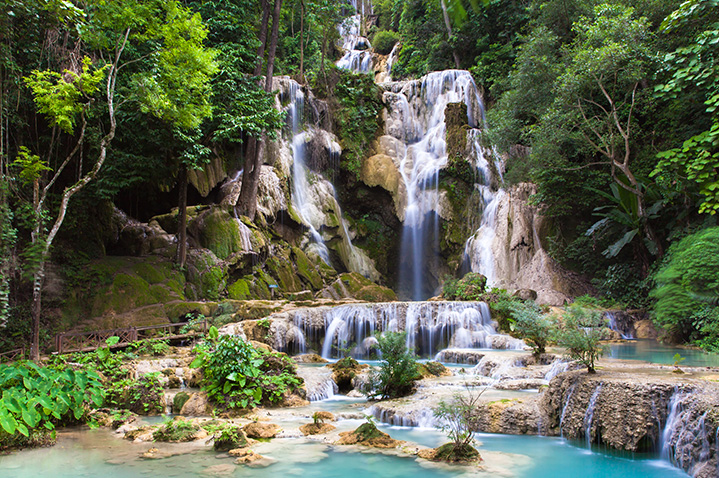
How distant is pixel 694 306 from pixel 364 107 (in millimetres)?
18382

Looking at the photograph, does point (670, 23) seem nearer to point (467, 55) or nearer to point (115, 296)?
point (115, 296)

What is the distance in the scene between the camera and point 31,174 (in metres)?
8.26

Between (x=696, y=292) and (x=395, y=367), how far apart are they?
7822 millimetres

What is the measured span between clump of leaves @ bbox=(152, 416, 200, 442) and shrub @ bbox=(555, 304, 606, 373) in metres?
5.22

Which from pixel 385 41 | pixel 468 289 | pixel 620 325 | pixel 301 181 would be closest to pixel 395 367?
pixel 468 289

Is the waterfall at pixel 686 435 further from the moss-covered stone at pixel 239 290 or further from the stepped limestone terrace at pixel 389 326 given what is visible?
the moss-covered stone at pixel 239 290

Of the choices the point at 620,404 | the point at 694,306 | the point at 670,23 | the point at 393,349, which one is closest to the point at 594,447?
the point at 620,404

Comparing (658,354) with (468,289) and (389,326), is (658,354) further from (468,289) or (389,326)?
(389,326)

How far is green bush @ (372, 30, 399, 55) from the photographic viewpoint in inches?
1449

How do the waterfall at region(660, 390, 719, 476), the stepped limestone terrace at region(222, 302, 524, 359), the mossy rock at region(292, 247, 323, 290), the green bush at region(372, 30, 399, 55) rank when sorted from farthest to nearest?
the green bush at region(372, 30, 399, 55) → the mossy rock at region(292, 247, 323, 290) → the stepped limestone terrace at region(222, 302, 524, 359) → the waterfall at region(660, 390, 719, 476)

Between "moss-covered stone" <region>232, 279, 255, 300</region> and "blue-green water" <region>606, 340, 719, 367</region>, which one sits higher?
"moss-covered stone" <region>232, 279, 255, 300</region>

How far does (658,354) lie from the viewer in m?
9.83

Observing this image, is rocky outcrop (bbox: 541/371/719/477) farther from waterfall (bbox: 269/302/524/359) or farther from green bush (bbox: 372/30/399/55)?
green bush (bbox: 372/30/399/55)

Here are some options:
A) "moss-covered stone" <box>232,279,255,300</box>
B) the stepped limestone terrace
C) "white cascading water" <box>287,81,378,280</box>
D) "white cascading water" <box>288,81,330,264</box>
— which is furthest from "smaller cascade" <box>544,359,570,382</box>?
"white cascading water" <box>288,81,330,264</box>
